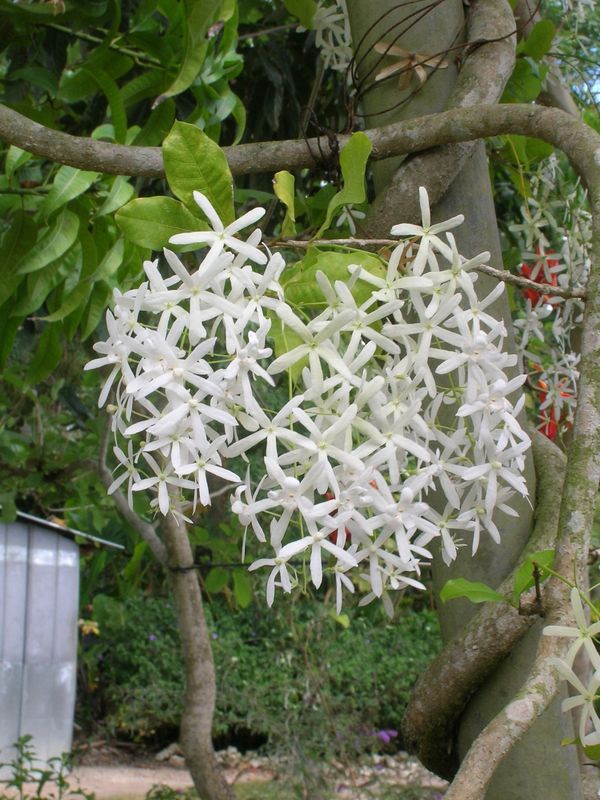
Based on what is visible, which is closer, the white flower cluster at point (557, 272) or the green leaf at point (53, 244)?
the green leaf at point (53, 244)

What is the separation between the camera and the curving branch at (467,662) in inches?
28.1

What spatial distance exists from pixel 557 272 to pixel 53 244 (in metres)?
0.57

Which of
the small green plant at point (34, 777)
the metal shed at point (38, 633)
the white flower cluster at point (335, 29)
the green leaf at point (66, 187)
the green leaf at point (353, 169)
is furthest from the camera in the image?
the metal shed at point (38, 633)

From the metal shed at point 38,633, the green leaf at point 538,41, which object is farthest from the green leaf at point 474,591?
the metal shed at point 38,633

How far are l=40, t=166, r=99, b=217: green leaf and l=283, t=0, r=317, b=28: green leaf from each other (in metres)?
0.35

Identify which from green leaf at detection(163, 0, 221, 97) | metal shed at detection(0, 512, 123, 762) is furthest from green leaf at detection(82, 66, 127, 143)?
metal shed at detection(0, 512, 123, 762)

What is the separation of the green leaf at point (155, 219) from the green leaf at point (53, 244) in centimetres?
34

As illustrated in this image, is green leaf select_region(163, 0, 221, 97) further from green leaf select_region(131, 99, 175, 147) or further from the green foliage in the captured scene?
the green foliage

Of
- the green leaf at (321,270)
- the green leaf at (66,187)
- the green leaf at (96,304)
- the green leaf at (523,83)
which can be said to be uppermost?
the green leaf at (523,83)

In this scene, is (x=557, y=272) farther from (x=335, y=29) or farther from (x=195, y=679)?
(x=195, y=679)

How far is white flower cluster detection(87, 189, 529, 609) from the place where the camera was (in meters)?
0.50

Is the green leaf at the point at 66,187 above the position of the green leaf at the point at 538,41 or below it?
below

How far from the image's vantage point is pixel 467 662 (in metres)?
0.73

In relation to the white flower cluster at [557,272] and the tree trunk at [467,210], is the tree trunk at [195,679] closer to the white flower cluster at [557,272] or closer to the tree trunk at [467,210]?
the white flower cluster at [557,272]
